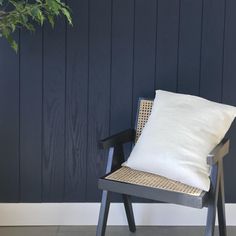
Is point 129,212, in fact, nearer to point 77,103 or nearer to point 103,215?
point 103,215

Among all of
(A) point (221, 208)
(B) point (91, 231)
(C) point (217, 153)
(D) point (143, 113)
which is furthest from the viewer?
(B) point (91, 231)

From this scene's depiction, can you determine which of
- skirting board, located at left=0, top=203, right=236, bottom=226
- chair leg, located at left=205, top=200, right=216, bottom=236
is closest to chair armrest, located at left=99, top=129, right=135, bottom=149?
skirting board, located at left=0, top=203, right=236, bottom=226

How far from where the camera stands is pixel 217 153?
81.9 inches

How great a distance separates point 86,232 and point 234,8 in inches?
56.5

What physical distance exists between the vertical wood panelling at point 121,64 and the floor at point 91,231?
21.4 inches

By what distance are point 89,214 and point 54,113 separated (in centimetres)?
59

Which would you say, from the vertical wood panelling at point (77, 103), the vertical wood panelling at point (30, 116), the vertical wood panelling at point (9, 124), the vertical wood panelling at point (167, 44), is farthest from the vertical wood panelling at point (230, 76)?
the vertical wood panelling at point (9, 124)

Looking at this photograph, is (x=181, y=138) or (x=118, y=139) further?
(x=118, y=139)

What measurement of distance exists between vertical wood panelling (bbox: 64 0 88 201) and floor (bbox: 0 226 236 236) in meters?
0.17

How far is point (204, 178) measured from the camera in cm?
214

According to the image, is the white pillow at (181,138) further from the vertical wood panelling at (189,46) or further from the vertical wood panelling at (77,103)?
the vertical wood panelling at (77,103)

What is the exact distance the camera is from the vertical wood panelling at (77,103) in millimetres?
2572

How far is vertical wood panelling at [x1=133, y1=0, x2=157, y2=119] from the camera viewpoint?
2.58m

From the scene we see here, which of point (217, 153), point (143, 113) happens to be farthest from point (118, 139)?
point (217, 153)
